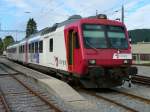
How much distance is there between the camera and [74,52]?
15.8 m

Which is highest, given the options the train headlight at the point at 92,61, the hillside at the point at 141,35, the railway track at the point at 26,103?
the hillside at the point at 141,35

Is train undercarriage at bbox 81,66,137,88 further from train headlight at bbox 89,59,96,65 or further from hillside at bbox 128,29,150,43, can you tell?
hillside at bbox 128,29,150,43

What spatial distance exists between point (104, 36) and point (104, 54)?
2.77 feet

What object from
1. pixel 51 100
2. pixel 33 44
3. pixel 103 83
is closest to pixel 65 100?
pixel 51 100

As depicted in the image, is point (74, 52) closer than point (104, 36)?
No

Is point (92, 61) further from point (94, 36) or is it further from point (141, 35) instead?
point (141, 35)

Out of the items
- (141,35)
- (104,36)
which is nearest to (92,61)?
(104,36)

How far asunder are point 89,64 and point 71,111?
13.0 ft

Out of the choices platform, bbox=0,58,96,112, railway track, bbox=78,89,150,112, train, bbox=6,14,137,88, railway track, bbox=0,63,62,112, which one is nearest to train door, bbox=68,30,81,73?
train, bbox=6,14,137,88

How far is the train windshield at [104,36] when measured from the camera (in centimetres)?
1526

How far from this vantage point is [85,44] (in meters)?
15.1

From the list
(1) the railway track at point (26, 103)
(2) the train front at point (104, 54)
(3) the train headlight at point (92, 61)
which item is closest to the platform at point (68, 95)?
(1) the railway track at point (26, 103)

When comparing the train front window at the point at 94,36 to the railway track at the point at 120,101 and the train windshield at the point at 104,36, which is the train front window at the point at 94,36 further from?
the railway track at the point at 120,101

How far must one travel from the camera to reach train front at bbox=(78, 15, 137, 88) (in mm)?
14875
